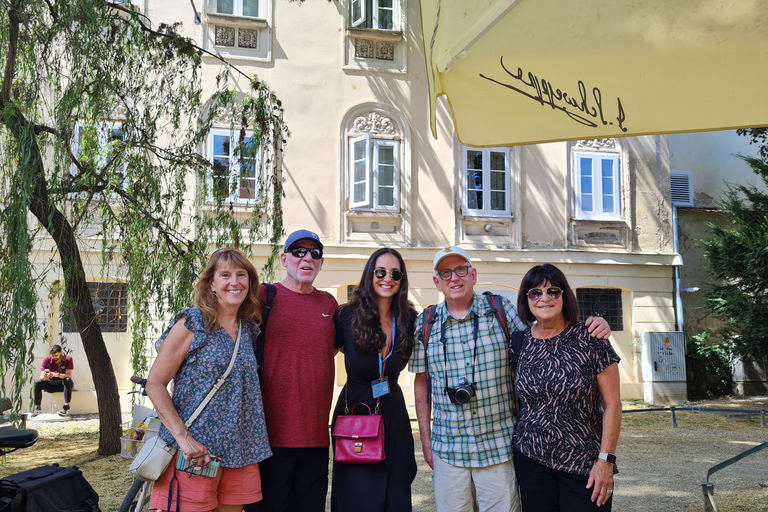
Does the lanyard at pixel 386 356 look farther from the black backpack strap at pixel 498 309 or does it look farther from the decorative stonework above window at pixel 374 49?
the decorative stonework above window at pixel 374 49

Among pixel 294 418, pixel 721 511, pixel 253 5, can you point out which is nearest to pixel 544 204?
pixel 253 5

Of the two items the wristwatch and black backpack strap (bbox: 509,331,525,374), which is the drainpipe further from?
the wristwatch

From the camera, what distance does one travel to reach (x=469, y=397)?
3.54 m

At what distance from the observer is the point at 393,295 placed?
3904 mm

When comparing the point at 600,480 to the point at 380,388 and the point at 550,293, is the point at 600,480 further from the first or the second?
the point at 380,388

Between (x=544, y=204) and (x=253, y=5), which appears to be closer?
(x=253, y=5)

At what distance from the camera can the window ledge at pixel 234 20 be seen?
13.7 m

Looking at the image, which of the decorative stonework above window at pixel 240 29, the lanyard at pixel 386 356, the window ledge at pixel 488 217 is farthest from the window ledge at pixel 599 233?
the lanyard at pixel 386 356

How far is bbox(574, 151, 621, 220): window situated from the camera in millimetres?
15438

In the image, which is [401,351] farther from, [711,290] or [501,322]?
[711,290]

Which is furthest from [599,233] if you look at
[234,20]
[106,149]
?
[106,149]

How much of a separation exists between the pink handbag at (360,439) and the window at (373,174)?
34.7ft

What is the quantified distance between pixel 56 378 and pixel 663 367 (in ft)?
42.6

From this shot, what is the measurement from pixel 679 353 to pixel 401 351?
13521 millimetres
